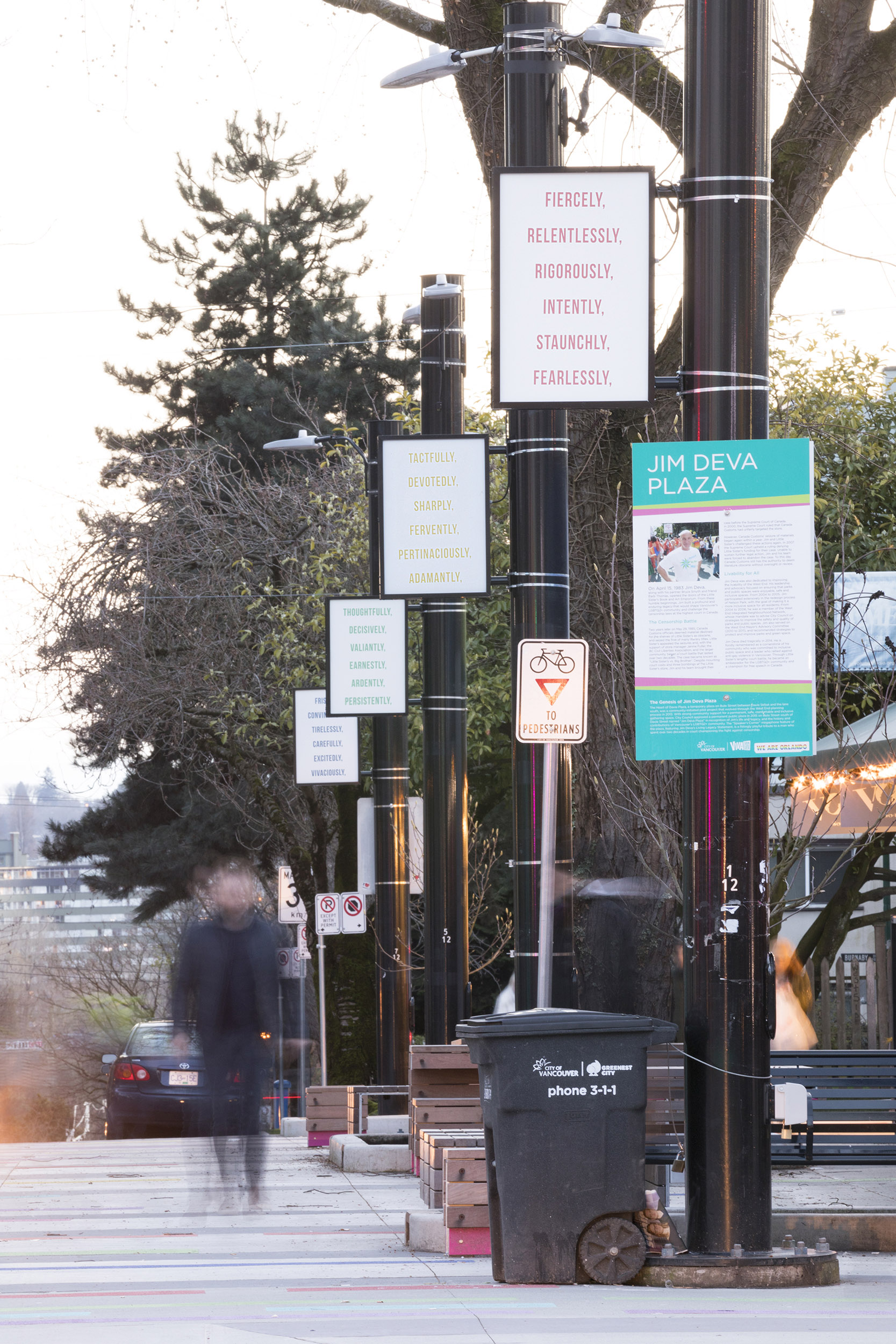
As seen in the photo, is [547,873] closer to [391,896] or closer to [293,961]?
[391,896]

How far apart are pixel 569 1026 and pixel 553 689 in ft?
7.93

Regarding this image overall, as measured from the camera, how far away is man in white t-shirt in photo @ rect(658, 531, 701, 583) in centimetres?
765

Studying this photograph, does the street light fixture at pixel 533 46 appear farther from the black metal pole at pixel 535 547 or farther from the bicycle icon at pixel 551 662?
the bicycle icon at pixel 551 662

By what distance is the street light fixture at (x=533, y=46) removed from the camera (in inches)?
385

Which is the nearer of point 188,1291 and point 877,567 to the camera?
point 188,1291

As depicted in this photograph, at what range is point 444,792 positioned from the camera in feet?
51.5

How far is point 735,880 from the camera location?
24.6 ft

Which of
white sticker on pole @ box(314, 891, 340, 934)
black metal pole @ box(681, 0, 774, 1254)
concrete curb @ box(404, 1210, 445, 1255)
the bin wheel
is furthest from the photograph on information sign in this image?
white sticker on pole @ box(314, 891, 340, 934)

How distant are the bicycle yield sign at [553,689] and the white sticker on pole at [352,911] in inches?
542

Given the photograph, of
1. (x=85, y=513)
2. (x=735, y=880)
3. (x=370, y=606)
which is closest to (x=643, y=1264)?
(x=735, y=880)

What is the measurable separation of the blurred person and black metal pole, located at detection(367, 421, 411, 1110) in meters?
4.35

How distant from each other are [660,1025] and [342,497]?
21852mm

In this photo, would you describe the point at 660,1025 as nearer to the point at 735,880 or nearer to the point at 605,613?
the point at 735,880

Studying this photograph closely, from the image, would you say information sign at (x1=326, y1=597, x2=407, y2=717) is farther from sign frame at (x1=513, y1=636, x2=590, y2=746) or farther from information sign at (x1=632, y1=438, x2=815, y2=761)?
information sign at (x1=632, y1=438, x2=815, y2=761)
